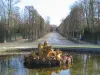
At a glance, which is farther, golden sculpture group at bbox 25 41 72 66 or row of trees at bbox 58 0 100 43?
row of trees at bbox 58 0 100 43

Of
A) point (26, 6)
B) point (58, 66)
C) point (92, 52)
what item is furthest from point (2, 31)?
point (58, 66)

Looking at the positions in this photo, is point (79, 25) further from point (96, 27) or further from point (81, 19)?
point (96, 27)

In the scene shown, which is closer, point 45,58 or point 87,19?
point 45,58

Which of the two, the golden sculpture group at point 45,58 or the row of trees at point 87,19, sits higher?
the row of trees at point 87,19

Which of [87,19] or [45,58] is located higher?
[87,19]

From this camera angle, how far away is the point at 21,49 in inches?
1596

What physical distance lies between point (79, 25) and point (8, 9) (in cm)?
1948

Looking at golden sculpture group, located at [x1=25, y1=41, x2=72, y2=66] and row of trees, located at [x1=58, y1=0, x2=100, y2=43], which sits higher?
row of trees, located at [x1=58, y1=0, x2=100, y2=43]

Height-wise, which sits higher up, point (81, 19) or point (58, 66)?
point (81, 19)

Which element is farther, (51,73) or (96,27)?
(96,27)

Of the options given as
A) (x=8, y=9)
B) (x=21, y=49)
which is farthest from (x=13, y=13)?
(x=21, y=49)

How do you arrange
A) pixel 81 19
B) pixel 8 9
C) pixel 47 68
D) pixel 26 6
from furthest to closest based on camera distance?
pixel 26 6, pixel 81 19, pixel 8 9, pixel 47 68

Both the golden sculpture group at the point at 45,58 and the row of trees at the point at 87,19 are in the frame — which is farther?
the row of trees at the point at 87,19

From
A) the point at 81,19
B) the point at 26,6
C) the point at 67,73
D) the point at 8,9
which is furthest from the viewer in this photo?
the point at 26,6
